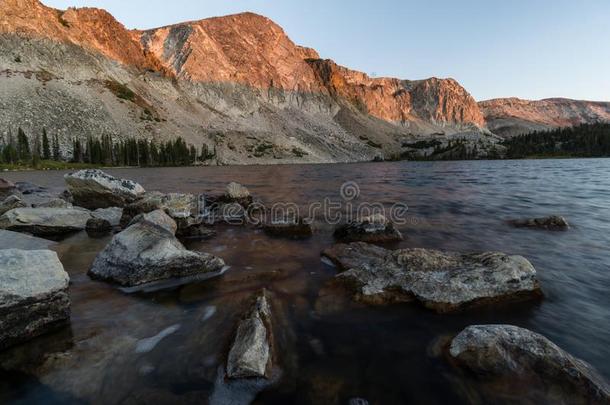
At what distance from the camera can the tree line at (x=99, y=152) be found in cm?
9325

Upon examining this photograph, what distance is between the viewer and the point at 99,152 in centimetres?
10656

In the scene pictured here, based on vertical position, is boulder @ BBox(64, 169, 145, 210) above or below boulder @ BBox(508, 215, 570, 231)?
above

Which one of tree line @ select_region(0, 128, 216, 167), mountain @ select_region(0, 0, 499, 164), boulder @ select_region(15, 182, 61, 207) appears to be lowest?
boulder @ select_region(15, 182, 61, 207)

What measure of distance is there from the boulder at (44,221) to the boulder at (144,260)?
684 cm

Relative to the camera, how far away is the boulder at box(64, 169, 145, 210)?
61.2 feet

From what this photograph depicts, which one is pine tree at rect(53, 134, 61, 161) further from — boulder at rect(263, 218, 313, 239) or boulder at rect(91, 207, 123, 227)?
boulder at rect(263, 218, 313, 239)

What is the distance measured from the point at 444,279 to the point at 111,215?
1651 centimetres

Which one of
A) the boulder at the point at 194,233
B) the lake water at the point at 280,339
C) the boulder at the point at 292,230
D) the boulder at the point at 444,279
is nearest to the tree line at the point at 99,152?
the boulder at the point at 194,233

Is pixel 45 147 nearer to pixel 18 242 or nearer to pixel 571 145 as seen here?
pixel 18 242

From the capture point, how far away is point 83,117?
11912 centimetres

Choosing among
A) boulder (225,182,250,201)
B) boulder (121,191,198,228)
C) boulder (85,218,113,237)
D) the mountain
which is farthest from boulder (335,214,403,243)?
the mountain

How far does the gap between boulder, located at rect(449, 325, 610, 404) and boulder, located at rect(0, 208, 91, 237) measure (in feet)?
54.5

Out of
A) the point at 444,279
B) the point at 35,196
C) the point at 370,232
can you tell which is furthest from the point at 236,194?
the point at 35,196

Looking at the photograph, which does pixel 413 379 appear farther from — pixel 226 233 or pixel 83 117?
pixel 83 117
